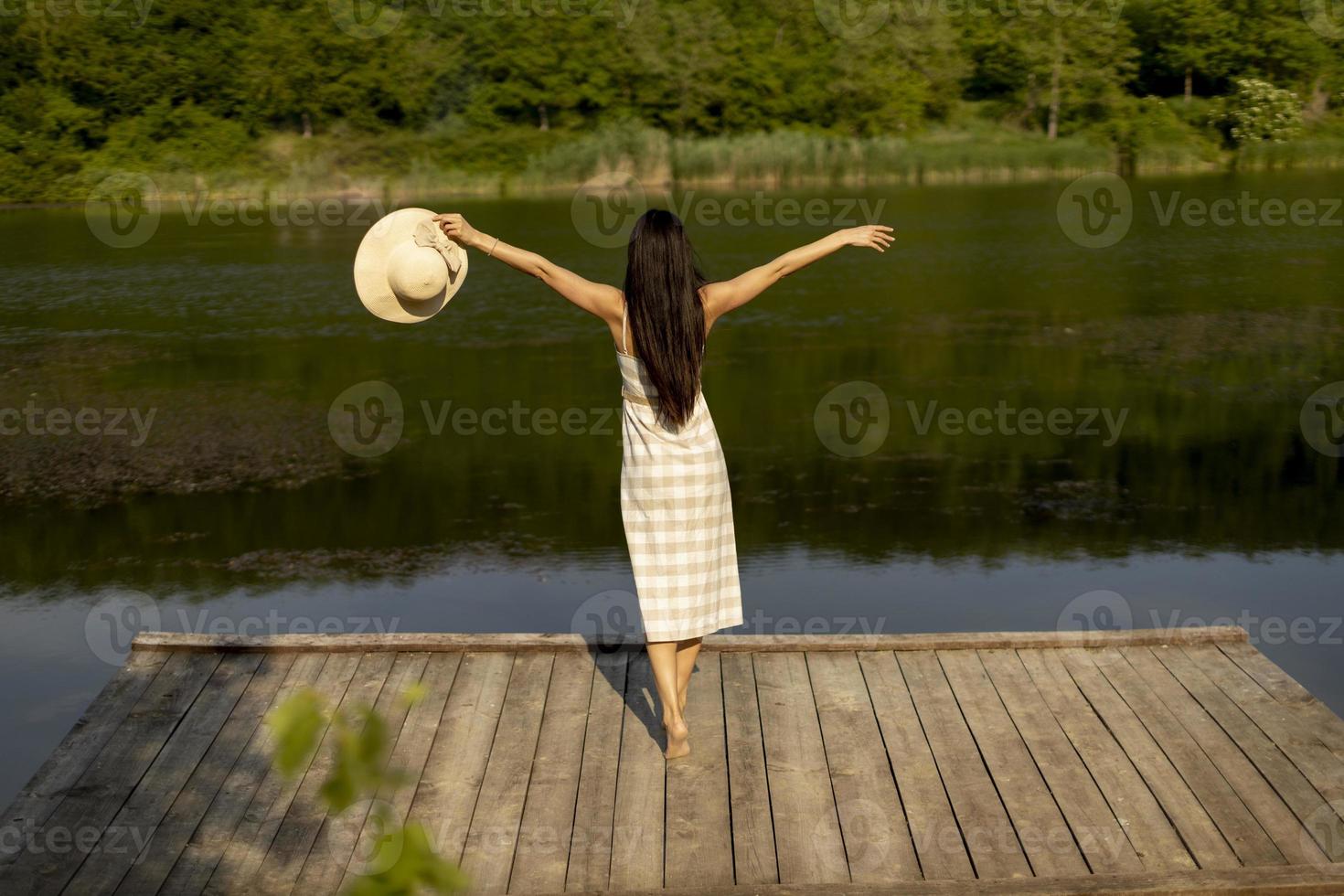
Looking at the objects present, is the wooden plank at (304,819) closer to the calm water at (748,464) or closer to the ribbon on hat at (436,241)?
the ribbon on hat at (436,241)

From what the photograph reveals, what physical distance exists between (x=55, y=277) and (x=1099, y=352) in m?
16.2

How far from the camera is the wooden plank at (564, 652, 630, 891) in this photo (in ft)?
13.9

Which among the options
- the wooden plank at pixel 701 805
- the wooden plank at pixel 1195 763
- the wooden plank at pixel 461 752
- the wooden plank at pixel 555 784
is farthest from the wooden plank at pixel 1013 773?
the wooden plank at pixel 461 752

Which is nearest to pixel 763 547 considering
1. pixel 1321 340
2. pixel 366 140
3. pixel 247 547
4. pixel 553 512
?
pixel 553 512

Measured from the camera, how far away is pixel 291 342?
16719mm

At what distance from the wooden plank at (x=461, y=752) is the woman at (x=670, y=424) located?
26.8 inches

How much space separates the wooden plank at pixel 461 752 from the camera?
4492 millimetres

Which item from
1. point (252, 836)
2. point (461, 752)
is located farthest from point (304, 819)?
point (461, 752)

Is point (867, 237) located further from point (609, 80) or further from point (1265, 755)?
point (609, 80)

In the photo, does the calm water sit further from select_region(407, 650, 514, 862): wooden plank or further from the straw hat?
the straw hat

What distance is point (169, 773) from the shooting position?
16.0ft

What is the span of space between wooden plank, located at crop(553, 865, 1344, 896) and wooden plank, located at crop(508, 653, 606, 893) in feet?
1.03

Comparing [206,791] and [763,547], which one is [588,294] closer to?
[206,791]

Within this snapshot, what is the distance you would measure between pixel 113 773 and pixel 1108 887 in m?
3.22
